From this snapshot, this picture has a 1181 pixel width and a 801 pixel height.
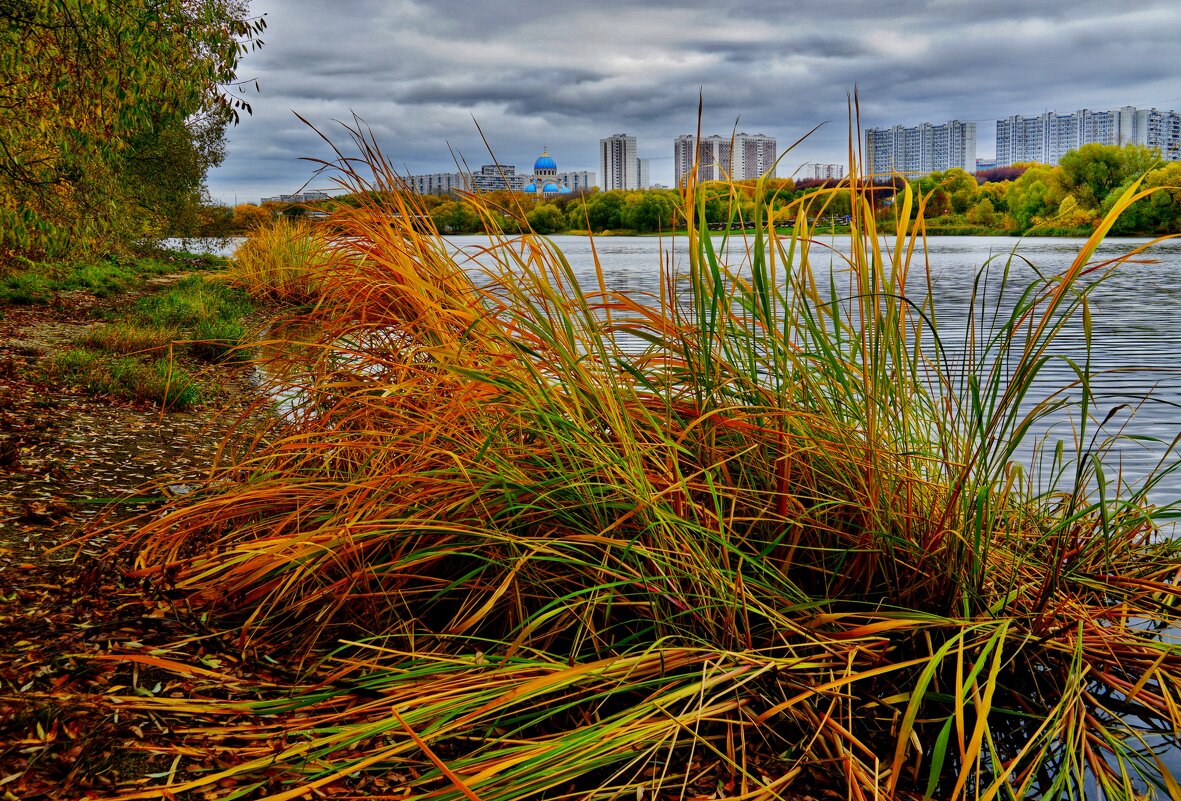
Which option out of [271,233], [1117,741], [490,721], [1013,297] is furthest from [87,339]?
[1013,297]

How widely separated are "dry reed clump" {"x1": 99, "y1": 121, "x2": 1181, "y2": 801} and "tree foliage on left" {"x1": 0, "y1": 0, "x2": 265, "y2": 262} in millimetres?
3405

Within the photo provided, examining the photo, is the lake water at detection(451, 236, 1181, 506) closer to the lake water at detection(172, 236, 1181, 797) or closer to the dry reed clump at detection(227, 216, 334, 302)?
the lake water at detection(172, 236, 1181, 797)

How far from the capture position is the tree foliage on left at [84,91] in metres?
5.16

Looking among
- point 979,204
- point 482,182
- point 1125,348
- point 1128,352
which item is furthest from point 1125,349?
point 979,204

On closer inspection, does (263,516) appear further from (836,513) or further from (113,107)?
(113,107)

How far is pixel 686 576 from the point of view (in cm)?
209

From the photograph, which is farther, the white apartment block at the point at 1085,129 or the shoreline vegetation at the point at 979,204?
the white apartment block at the point at 1085,129

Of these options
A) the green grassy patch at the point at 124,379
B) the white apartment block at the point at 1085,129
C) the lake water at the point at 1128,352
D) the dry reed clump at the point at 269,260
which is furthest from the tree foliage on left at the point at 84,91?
the white apartment block at the point at 1085,129

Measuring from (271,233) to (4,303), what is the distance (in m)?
6.07

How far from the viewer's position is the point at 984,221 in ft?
168

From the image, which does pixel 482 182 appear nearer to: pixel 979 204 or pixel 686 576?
pixel 686 576

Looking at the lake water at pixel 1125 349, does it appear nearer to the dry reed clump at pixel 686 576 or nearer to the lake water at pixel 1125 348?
the lake water at pixel 1125 348

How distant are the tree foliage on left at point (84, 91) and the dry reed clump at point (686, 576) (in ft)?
11.2

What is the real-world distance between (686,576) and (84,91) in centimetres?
549
